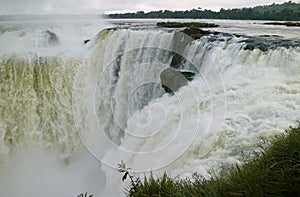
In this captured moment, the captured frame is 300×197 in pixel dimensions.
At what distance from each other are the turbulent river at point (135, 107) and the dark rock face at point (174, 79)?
0.07m

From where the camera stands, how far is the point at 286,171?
2.57m

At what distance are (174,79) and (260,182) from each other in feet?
17.8

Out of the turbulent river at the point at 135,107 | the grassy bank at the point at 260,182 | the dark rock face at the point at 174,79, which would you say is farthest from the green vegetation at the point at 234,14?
the grassy bank at the point at 260,182

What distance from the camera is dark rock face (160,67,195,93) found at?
7.52 meters

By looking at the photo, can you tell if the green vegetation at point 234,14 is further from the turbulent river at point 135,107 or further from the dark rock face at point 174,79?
the dark rock face at point 174,79

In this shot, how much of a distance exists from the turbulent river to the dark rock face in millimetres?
69

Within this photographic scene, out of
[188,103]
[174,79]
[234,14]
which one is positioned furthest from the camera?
[234,14]

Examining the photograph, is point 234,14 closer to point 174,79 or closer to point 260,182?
point 174,79

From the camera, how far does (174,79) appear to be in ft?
25.7

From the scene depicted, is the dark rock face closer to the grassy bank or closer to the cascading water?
the cascading water

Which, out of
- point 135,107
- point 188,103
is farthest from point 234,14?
point 188,103

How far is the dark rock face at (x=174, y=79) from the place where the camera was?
7.52 meters

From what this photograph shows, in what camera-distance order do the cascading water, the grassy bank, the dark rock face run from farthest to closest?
the dark rock face, the cascading water, the grassy bank

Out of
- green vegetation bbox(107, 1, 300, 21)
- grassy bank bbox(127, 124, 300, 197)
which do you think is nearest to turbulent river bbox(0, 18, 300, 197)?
grassy bank bbox(127, 124, 300, 197)
